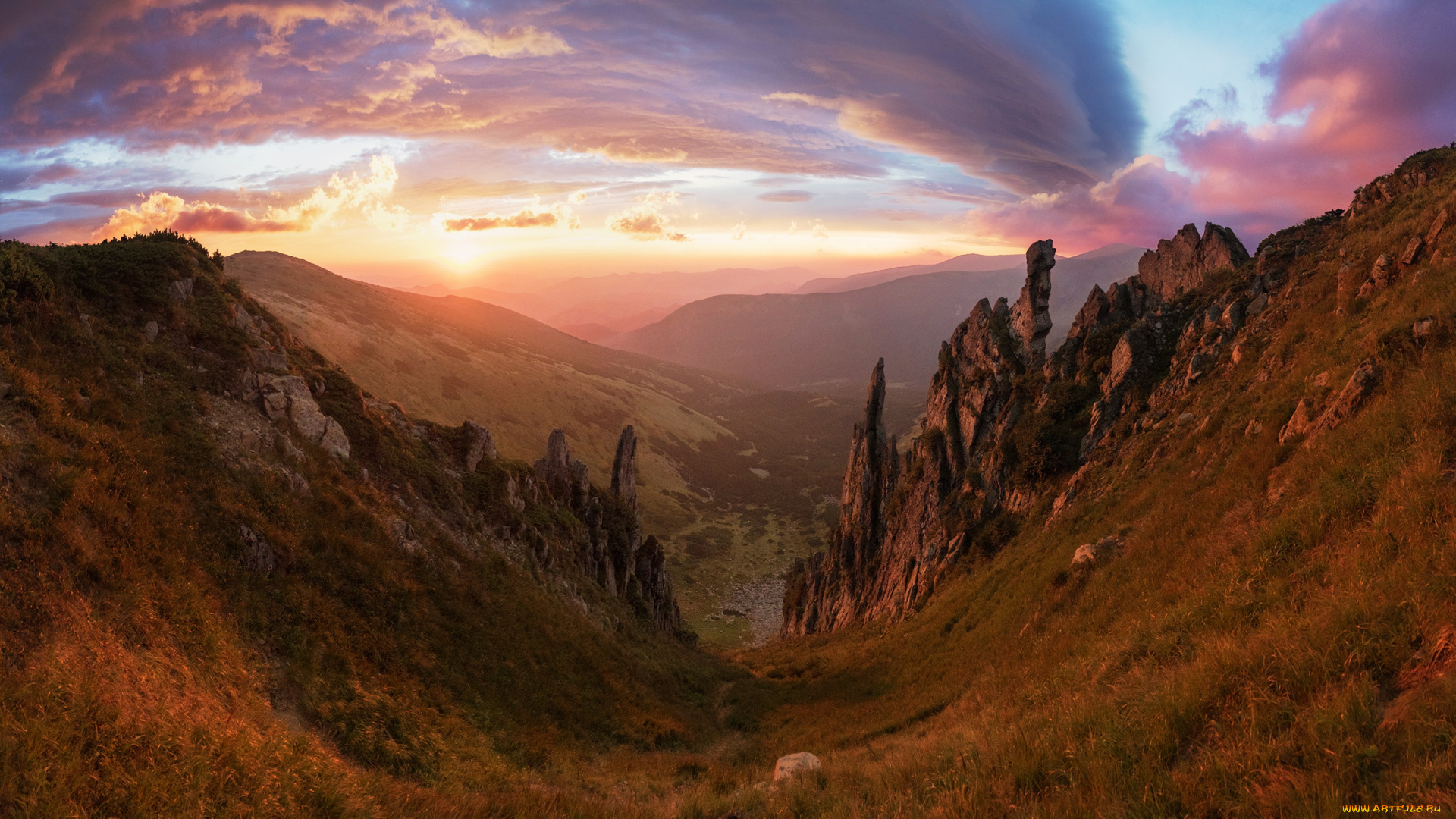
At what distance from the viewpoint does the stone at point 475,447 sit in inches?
1266

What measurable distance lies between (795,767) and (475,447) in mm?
27261

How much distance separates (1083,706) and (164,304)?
31943 millimetres

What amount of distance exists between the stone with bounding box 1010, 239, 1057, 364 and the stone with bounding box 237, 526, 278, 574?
1870 inches

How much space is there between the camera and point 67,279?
19969 mm

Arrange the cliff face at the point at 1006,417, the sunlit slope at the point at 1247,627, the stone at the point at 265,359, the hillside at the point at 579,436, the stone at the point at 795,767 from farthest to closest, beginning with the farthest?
1. the hillside at the point at 579,436
2. the cliff face at the point at 1006,417
3. the stone at the point at 265,359
4. the stone at the point at 795,767
5. the sunlit slope at the point at 1247,627

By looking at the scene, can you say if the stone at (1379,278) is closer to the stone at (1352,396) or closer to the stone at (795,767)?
the stone at (1352,396)

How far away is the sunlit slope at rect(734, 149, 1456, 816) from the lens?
5.70 meters

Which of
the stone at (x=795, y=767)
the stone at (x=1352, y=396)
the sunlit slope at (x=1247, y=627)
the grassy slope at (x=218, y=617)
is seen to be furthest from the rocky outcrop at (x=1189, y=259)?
the grassy slope at (x=218, y=617)

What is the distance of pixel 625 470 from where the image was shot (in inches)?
2484

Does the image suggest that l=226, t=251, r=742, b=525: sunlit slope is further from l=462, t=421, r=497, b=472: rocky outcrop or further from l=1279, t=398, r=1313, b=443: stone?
l=1279, t=398, r=1313, b=443: stone

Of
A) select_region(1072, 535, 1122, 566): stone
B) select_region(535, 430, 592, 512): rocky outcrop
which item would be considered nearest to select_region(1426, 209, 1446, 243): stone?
select_region(1072, 535, 1122, 566): stone

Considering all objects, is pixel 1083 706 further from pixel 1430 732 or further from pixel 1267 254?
pixel 1267 254

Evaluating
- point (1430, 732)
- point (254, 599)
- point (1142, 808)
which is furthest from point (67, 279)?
point (1430, 732)

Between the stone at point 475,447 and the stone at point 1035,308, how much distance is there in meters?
40.7
